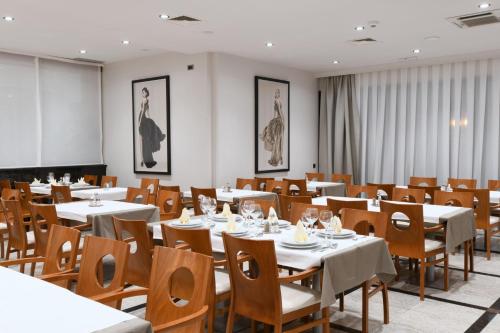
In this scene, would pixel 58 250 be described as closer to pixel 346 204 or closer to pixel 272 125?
pixel 346 204

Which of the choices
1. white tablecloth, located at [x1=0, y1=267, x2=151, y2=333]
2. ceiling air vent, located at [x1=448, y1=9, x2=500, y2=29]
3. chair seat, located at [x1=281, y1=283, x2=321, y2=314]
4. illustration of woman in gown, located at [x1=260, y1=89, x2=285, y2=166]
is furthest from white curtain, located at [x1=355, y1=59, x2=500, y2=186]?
white tablecloth, located at [x1=0, y1=267, x2=151, y2=333]

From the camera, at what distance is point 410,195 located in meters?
5.58

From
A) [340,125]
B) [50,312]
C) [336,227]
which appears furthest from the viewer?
[340,125]

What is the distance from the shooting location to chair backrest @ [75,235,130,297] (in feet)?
7.98

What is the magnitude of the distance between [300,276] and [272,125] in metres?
6.95

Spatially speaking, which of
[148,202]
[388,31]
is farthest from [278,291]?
[388,31]

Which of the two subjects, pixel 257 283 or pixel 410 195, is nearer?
pixel 257 283

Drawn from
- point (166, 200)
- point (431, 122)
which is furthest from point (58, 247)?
point (431, 122)

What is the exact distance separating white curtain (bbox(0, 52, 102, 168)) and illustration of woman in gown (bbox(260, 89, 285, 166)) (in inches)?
142

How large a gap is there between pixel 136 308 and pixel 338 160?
7239 mm

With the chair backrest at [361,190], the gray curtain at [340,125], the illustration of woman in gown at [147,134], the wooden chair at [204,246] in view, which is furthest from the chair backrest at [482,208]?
the illustration of woman in gown at [147,134]

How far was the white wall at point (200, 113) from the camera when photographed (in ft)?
27.7

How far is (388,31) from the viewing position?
22.7ft

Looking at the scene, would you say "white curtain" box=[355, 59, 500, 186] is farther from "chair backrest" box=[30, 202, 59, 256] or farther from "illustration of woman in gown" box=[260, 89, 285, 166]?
"chair backrest" box=[30, 202, 59, 256]
